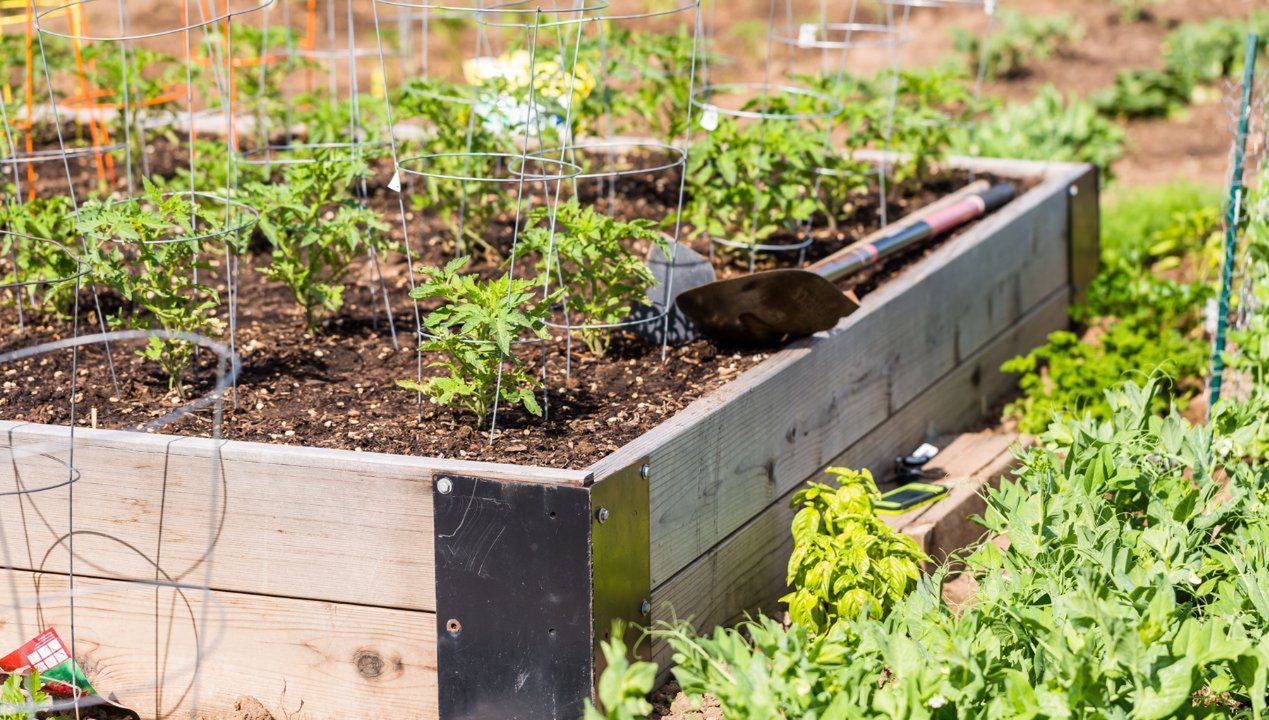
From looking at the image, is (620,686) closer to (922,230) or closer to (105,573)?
(105,573)

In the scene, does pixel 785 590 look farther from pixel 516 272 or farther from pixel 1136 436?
pixel 516 272

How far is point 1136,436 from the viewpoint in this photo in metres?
2.68

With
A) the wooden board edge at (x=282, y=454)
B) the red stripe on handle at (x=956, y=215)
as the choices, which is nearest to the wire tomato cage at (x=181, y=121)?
the wooden board edge at (x=282, y=454)

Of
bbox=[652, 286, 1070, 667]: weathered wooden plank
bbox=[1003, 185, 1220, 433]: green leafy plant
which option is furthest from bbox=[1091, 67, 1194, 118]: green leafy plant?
bbox=[652, 286, 1070, 667]: weathered wooden plank

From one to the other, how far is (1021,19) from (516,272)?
584cm

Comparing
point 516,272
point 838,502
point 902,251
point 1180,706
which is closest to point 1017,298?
point 902,251

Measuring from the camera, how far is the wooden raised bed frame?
2402 mm

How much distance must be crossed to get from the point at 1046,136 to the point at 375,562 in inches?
181

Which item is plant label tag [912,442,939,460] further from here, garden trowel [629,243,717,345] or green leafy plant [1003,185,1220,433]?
garden trowel [629,243,717,345]

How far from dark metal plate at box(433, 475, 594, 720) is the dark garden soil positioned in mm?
207

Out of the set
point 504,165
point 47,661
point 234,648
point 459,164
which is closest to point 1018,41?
point 504,165

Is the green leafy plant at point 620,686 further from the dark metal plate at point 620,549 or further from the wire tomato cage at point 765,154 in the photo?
the wire tomato cage at point 765,154

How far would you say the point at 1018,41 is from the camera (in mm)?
8492

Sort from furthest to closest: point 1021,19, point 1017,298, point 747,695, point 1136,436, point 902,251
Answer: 1. point 1021,19
2. point 1017,298
3. point 902,251
4. point 1136,436
5. point 747,695
